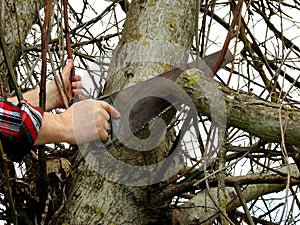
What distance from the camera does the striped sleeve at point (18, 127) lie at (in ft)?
5.79

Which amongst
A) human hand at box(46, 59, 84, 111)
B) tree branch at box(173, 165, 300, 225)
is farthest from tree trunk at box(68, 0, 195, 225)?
human hand at box(46, 59, 84, 111)

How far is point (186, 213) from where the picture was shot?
7.38 ft

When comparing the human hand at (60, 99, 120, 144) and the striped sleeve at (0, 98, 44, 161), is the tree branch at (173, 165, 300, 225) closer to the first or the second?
the human hand at (60, 99, 120, 144)

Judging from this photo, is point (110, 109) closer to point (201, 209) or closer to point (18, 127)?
point (18, 127)

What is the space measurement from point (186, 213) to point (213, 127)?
16.1 inches

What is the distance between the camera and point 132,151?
211 cm

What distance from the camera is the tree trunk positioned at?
6.71 ft

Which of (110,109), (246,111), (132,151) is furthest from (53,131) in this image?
(246,111)

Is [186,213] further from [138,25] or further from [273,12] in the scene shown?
[273,12]

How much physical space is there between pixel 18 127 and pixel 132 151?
0.48 meters

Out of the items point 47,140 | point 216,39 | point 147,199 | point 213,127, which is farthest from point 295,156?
point 216,39

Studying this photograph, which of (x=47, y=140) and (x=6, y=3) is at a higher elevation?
(x=6, y=3)

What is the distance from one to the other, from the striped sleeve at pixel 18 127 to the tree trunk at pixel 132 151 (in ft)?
1.12

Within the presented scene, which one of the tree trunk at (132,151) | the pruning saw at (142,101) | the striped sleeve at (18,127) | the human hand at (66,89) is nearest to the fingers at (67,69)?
the human hand at (66,89)
